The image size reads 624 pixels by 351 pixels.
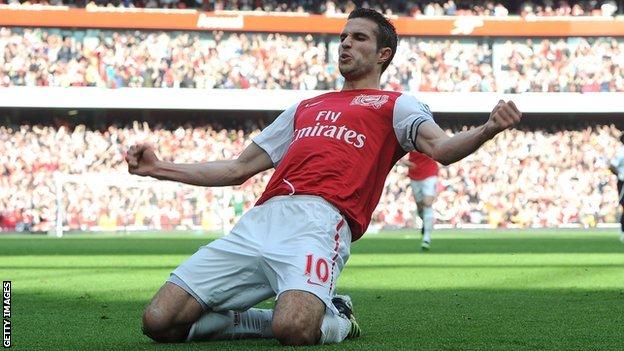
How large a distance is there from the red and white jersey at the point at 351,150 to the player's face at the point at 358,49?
0.16 meters

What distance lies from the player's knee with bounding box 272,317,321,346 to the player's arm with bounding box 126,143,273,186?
1271mm

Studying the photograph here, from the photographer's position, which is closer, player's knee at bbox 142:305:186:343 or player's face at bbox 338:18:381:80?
player's knee at bbox 142:305:186:343

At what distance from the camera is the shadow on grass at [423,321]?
577 cm

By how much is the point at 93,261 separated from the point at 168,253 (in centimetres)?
296

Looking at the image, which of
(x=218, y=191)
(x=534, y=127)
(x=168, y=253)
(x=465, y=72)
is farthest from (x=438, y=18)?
(x=168, y=253)

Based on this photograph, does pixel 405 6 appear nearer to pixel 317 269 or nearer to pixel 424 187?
pixel 424 187

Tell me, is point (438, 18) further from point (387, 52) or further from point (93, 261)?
point (387, 52)

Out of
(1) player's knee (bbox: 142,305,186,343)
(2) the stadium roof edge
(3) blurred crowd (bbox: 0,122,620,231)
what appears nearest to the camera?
(1) player's knee (bbox: 142,305,186,343)

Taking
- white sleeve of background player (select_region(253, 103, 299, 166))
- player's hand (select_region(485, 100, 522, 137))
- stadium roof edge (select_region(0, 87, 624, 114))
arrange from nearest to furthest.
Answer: player's hand (select_region(485, 100, 522, 137)) < white sleeve of background player (select_region(253, 103, 299, 166)) < stadium roof edge (select_region(0, 87, 624, 114))

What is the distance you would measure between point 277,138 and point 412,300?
9.46 feet

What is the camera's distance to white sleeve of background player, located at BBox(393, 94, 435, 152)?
6.14 metres

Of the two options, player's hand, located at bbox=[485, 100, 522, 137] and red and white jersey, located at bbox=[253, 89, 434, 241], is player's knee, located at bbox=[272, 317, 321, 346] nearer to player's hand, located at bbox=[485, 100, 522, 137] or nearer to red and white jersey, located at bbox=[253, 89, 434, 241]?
red and white jersey, located at bbox=[253, 89, 434, 241]

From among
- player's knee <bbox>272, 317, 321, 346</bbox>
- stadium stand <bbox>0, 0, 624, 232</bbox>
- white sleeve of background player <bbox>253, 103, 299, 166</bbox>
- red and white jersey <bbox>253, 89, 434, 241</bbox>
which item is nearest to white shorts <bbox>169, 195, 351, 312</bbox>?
red and white jersey <bbox>253, 89, 434, 241</bbox>

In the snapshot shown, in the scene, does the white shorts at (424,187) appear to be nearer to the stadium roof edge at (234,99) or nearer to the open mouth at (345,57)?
the open mouth at (345,57)
